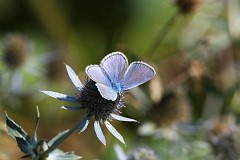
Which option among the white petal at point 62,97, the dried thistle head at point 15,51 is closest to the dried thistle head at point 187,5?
the dried thistle head at point 15,51

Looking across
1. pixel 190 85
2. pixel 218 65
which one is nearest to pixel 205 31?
pixel 218 65

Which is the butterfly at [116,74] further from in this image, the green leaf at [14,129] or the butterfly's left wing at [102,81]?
the green leaf at [14,129]

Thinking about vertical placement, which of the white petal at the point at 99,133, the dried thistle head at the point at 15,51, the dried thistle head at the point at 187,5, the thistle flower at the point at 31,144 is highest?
the dried thistle head at the point at 15,51

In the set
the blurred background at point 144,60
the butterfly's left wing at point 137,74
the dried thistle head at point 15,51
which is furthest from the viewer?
the dried thistle head at point 15,51

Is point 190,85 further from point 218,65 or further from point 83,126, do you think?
point 83,126

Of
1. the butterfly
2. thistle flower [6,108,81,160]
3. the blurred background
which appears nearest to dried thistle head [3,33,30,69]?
the blurred background

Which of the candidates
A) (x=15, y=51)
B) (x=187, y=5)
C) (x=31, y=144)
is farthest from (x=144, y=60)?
(x=31, y=144)

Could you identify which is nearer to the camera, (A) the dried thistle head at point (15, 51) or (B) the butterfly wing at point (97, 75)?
(B) the butterfly wing at point (97, 75)

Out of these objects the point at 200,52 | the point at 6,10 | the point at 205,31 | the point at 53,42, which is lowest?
the point at 200,52
